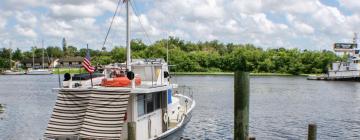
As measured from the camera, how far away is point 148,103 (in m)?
23.3

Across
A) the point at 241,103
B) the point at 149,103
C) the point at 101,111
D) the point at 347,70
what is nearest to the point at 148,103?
the point at 149,103

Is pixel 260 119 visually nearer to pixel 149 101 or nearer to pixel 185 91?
pixel 149 101

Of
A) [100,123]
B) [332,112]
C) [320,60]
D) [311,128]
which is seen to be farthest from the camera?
[320,60]

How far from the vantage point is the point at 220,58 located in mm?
176125

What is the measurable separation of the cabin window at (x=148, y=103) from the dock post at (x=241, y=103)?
6.59 m

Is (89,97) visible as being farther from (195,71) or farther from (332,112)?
(195,71)

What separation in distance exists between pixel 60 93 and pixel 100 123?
2577mm

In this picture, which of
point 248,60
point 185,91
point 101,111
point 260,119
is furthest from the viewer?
point 248,60

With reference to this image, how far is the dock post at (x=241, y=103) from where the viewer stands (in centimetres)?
1608

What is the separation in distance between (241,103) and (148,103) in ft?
26.0

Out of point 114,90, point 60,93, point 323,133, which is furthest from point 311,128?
point 323,133

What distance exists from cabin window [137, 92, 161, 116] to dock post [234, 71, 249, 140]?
659 centimetres

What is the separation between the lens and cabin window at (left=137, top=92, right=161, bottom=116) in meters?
22.2

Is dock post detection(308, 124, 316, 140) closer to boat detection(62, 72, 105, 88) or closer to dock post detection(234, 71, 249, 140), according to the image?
dock post detection(234, 71, 249, 140)
